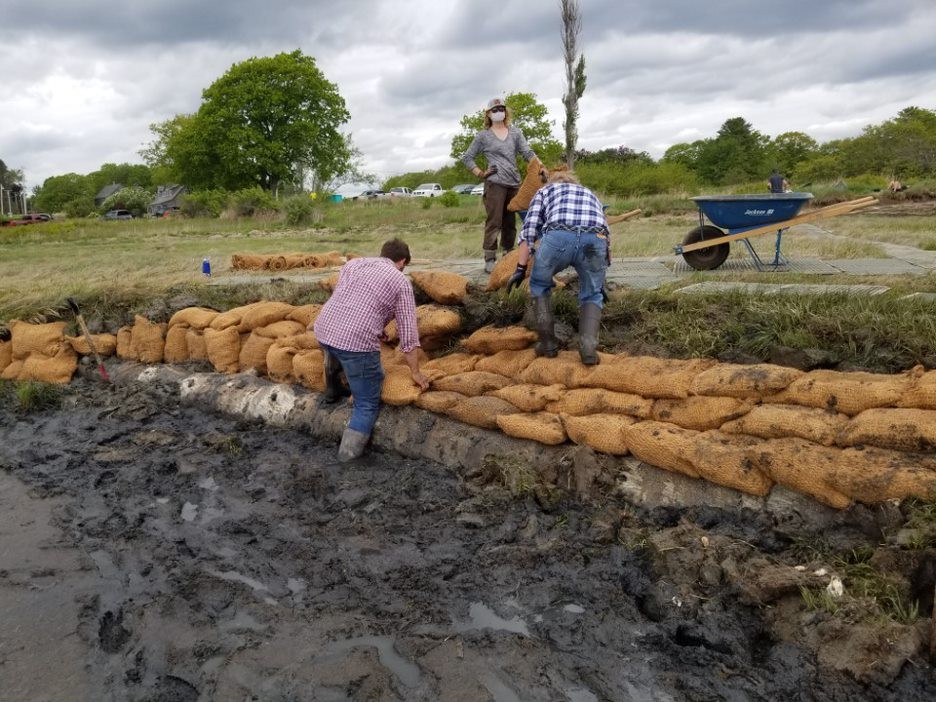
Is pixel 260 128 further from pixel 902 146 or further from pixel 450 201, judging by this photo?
pixel 902 146

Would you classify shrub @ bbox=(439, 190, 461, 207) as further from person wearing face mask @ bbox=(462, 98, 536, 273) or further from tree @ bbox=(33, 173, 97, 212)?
tree @ bbox=(33, 173, 97, 212)

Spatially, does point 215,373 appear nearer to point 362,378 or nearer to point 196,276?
point 362,378

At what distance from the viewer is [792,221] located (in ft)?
20.7

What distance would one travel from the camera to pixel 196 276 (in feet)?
28.6

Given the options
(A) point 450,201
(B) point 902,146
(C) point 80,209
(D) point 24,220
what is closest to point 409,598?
(A) point 450,201

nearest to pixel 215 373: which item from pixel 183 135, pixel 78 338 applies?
pixel 78 338

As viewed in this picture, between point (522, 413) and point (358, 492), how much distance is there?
110 centimetres

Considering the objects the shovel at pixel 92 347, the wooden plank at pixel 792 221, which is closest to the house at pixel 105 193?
the shovel at pixel 92 347

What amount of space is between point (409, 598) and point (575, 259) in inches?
89.6

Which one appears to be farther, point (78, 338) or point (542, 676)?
point (78, 338)

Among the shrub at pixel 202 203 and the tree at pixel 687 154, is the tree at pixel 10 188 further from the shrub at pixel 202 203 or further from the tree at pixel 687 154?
the tree at pixel 687 154

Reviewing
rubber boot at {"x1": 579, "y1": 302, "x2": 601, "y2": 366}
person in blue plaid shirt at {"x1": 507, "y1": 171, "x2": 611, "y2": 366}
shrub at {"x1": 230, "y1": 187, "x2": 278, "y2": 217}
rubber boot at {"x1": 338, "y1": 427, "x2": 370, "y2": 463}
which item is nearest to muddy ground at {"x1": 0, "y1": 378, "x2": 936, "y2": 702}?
rubber boot at {"x1": 338, "y1": 427, "x2": 370, "y2": 463}

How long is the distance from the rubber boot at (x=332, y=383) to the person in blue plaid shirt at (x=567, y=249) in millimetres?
1541

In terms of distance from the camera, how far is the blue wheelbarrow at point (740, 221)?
6.35 meters
